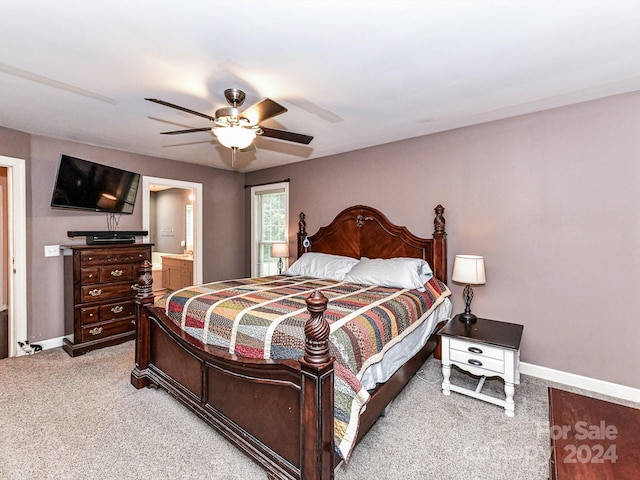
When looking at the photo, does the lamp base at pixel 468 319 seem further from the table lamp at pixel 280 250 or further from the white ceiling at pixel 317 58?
the table lamp at pixel 280 250

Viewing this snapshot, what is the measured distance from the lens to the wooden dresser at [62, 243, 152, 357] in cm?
343

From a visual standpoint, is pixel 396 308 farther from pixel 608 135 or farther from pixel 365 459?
pixel 608 135

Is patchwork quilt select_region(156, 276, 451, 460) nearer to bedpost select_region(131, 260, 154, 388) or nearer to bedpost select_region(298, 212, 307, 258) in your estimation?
bedpost select_region(131, 260, 154, 388)

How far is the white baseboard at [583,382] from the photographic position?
8.29ft

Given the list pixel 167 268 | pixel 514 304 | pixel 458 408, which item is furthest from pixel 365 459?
pixel 167 268

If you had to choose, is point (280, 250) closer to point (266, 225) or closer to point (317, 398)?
point (266, 225)

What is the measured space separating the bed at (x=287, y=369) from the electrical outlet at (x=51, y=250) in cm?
182

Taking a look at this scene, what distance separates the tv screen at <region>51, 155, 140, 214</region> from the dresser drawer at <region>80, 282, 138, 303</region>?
981 millimetres

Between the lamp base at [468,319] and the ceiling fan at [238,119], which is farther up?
the ceiling fan at [238,119]

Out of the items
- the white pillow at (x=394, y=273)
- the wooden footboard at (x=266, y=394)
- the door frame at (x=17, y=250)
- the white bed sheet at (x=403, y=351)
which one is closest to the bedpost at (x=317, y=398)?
the wooden footboard at (x=266, y=394)

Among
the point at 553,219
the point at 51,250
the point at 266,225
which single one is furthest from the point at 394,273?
→ the point at 51,250

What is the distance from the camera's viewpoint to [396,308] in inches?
95.2

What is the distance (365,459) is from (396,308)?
102 centimetres

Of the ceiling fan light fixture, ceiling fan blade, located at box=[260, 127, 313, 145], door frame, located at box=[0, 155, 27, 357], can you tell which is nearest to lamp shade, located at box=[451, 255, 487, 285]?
ceiling fan blade, located at box=[260, 127, 313, 145]
